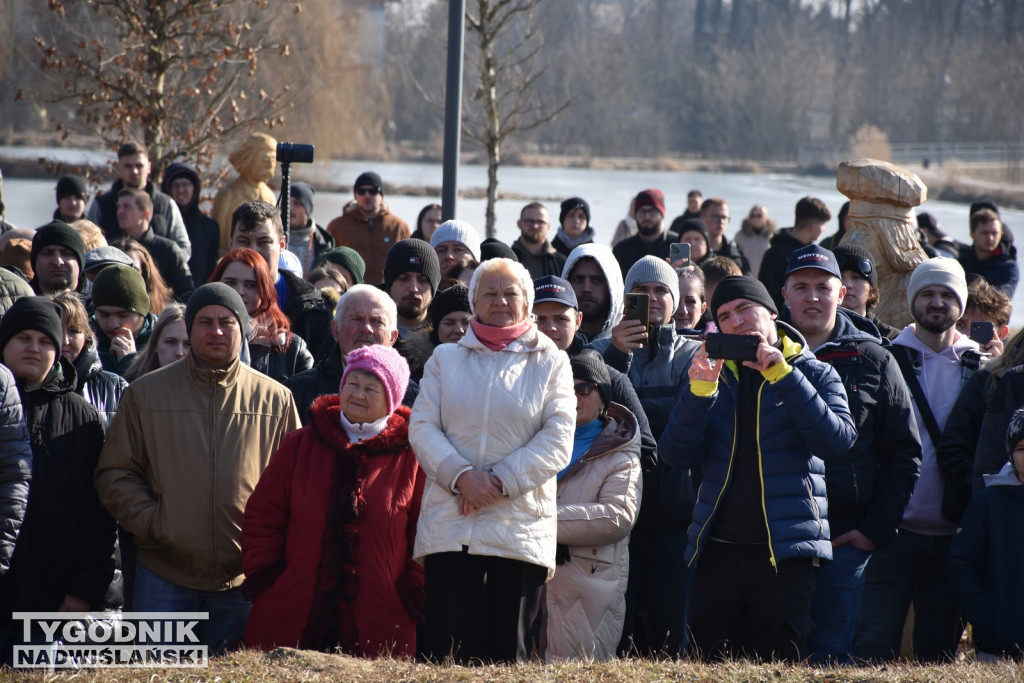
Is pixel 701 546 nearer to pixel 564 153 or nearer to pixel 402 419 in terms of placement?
pixel 402 419

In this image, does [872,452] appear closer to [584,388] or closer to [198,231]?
[584,388]

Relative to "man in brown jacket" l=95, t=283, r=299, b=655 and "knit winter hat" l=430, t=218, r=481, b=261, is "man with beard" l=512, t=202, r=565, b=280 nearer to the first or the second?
"knit winter hat" l=430, t=218, r=481, b=261

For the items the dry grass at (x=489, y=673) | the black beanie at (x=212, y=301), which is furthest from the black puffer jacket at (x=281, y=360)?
the dry grass at (x=489, y=673)

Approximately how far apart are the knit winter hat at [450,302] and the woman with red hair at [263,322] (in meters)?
0.73

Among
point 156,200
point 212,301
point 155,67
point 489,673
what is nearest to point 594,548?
point 489,673

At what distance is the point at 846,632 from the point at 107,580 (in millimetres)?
3164

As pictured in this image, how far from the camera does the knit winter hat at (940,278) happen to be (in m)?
5.91

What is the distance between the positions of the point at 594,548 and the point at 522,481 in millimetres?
873

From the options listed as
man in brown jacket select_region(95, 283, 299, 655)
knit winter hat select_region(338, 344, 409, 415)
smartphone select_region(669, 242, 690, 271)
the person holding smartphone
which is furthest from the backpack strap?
man in brown jacket select_region(95, 283, 299, 655)

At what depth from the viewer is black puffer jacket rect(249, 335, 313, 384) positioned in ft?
19.2

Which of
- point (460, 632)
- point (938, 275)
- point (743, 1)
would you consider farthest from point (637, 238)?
point (743, 1)

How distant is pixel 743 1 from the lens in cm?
8588

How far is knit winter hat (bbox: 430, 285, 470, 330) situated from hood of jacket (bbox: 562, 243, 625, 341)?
0.61m

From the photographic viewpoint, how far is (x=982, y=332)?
6324mm
